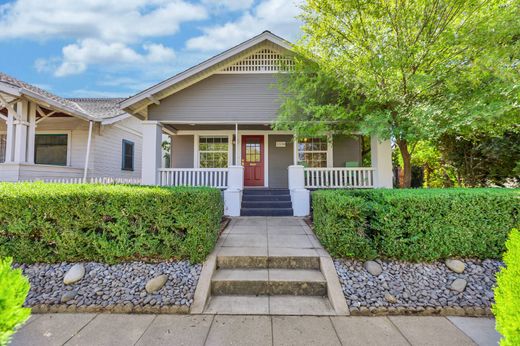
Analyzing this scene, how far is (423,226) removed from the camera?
11.8 feet

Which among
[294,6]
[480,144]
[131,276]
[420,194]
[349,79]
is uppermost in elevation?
[294,6]

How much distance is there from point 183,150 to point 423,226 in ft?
29.1

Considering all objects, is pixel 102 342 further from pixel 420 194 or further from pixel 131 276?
pixel 420 194

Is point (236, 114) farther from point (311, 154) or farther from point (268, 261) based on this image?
point (268, 261)

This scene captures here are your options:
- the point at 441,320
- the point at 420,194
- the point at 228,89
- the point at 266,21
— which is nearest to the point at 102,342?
the point at 441,320

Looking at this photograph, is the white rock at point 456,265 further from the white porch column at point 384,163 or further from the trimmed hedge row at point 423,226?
the white porch column at point 384,163

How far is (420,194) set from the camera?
151 inches

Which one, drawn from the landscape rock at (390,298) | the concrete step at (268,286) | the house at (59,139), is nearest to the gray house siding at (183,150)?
the house at (59,139)

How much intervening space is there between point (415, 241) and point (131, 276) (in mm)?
4313

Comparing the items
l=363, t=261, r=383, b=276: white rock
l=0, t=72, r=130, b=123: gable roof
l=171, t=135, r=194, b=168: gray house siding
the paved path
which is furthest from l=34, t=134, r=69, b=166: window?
l=363, t=261, r=383, b=276: white rock

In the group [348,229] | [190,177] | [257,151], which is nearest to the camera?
[348,229]

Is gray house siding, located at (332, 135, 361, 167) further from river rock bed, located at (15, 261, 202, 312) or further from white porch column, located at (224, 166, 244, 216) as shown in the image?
river rock bed, located at (15, 261, 202, 312)

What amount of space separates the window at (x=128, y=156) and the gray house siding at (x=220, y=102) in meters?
4.96

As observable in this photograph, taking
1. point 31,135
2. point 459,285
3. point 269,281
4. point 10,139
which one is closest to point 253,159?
point 269,281
